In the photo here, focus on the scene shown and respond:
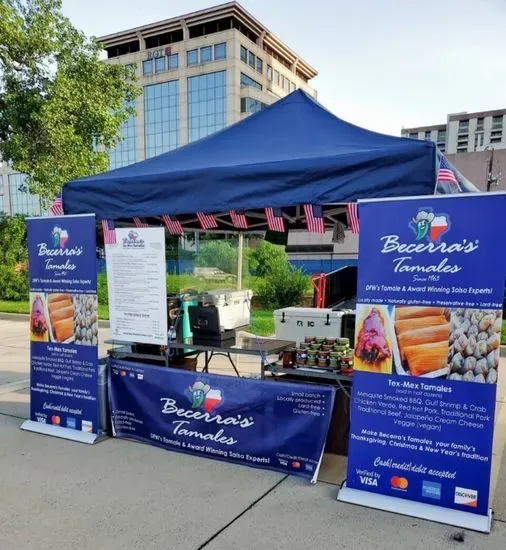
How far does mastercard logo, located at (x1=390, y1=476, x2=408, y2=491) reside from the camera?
9.67 ft

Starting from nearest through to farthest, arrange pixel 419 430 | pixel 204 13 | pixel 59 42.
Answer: pixel 419 430
pixel 59 42
pixel 204 13

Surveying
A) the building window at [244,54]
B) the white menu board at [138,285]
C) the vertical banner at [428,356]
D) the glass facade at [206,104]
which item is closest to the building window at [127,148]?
the glass facade at [206,104]

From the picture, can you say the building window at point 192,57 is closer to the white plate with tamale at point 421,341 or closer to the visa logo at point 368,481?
the white plate with tamale at point 421,341

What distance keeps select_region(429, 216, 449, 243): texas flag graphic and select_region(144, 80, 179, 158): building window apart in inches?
2143

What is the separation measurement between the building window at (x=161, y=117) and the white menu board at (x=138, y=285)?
5305 centimetres

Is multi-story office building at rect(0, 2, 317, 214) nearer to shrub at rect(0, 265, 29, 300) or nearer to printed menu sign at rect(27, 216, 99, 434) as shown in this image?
shrub at rect(0, 265, 29, 300)

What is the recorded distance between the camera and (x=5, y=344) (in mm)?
9211

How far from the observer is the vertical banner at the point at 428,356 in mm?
2711

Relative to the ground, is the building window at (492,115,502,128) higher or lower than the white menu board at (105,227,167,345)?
higher

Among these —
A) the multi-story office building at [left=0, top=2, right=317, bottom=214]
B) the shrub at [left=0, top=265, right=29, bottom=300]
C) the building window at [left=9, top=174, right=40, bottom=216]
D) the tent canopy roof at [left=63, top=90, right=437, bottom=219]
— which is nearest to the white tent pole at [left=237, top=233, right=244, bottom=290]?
the tent canopy roof at [left=63, top=90, right=437, bottom=219]

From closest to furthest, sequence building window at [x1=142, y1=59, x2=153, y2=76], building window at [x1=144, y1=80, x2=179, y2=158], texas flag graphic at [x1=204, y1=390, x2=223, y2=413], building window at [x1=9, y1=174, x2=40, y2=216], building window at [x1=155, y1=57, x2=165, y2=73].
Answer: texas flag graphic at [x1=204, y1=390, x2=223, y2=413], building window at [x1=144, y1=80, x2=179, y2=158], building window at [x1=155, y1=57, x2=165, y2=73], building window at [x1=142, y1=59, x2=153, y2=76], building window at [x1=9, y1=174, x2=40, y2=216]

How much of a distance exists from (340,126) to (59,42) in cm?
1043

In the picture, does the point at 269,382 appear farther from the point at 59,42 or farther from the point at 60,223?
the point at 59,42

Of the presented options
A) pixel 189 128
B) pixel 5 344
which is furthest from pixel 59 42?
pixel 189 128
